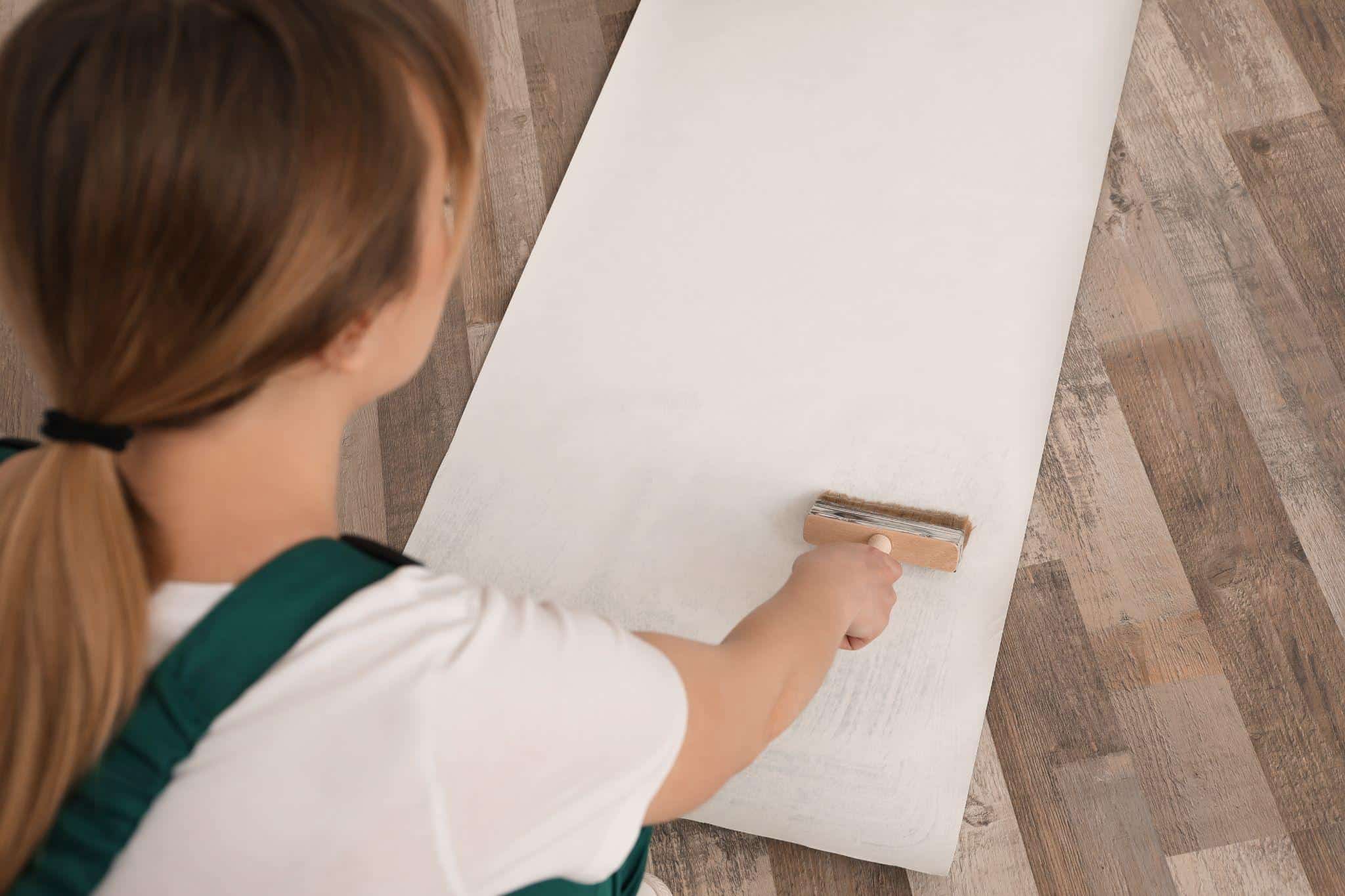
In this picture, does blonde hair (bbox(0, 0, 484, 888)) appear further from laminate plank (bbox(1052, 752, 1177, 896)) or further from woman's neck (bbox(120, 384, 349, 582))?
laminate plank (bbox(1052, 752, 1177, 896))

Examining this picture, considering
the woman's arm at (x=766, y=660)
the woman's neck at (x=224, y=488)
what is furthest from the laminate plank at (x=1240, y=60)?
the woman's neck at (x=224, y=488)

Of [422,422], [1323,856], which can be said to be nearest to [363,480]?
[422,422]

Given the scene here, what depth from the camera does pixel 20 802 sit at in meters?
0.46

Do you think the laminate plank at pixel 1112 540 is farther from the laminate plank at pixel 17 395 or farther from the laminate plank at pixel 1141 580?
the laminate plank at pixel 17 395

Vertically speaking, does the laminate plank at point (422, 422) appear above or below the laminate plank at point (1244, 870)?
above

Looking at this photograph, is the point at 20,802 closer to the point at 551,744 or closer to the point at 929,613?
the point at 551,744

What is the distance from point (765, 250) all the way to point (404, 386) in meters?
0.50

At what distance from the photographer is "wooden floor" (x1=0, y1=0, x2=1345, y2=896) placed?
972mm

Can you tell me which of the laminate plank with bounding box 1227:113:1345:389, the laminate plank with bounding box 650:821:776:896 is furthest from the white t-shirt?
the laminate plank with bounding box 1227:113:1345:389

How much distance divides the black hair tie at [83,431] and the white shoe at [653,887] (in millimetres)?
637

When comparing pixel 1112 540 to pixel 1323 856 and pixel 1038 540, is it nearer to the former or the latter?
pixel 1038 540

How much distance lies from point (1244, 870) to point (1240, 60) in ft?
3.26

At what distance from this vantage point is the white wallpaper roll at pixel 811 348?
1.06m

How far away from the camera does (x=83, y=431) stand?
19.5 inches
